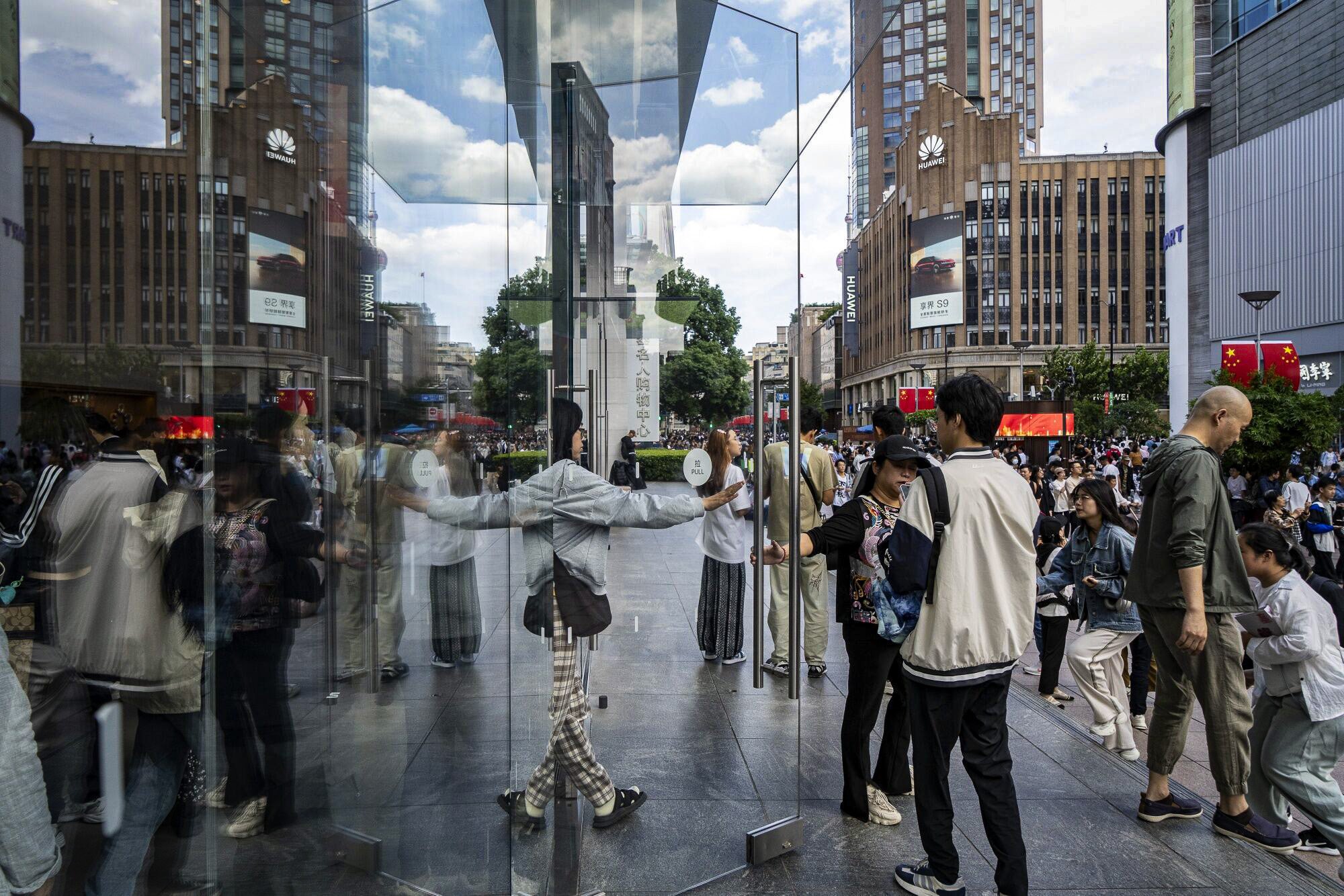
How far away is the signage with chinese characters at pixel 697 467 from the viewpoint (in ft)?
11.5

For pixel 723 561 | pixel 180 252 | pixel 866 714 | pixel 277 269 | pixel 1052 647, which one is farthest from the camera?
pixel 1052 647

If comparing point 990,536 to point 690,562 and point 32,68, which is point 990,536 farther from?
point 32,68

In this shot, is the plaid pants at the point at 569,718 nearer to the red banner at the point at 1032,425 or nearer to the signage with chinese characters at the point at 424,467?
the signage with chinese characters at the point at 424,467

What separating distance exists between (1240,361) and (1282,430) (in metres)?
3.68

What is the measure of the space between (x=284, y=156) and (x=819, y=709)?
444 cm

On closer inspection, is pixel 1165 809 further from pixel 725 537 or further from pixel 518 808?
pixel 518 808

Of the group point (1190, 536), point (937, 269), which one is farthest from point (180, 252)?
point (937, 269)

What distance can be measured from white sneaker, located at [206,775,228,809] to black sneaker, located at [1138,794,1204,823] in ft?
12.5

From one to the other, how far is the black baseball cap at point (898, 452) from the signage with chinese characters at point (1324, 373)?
3503cm

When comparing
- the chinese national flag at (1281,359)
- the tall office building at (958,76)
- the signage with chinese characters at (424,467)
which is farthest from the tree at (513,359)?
the tall office building at (958,76)

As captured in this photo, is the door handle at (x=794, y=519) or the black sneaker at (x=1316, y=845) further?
the black sneaker at (x=1316, y=845)

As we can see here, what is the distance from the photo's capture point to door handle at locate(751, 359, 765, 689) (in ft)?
11.0

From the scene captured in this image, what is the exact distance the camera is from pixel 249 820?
2.05 m

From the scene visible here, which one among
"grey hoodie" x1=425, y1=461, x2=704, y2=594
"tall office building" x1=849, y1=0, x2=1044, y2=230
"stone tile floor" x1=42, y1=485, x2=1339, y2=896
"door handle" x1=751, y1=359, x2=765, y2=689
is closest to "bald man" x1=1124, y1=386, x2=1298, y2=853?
"stone tile floor" x1=42, y1=485, x2=1339, y2=896
